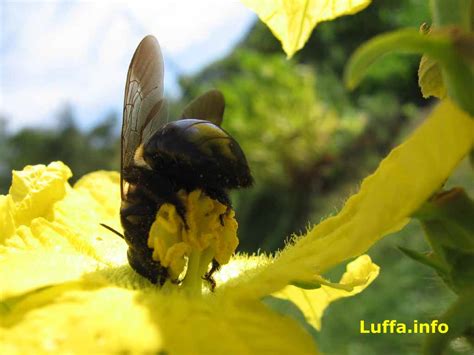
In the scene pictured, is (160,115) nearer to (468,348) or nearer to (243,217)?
(468,348)

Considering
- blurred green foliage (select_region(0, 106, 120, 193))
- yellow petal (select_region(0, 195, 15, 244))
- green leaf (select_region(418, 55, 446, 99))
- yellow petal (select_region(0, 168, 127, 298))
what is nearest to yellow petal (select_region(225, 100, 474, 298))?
green leaf (select_region(418, 55, 446, 99))

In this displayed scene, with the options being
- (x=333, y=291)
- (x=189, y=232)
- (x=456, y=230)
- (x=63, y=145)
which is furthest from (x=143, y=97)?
(x=63, y=145)

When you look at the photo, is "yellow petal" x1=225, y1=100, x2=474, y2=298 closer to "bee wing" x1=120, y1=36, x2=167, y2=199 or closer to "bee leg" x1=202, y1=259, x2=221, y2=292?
"bee leg" x1=202, y1=259, x2=221, y2=292

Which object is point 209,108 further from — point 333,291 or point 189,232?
point 333,291

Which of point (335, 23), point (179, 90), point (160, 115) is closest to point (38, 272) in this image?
point (160, 115)

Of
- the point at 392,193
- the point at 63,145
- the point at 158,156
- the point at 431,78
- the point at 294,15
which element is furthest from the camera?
the point at 63,145

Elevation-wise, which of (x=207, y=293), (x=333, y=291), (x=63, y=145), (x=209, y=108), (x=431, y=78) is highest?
(x=431, y=78)

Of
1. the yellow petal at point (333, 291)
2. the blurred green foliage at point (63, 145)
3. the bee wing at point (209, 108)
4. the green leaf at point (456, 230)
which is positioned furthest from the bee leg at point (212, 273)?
the blurred green foliage at point (63, 145)
